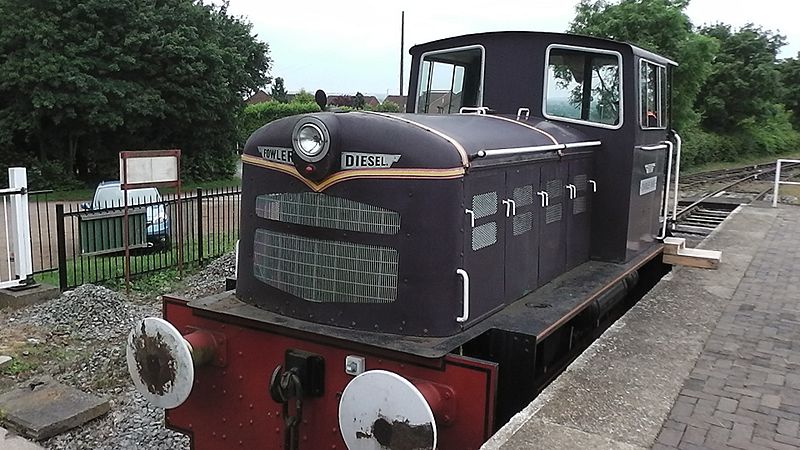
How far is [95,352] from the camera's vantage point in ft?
22.6

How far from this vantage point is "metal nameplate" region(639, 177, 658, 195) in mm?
6053

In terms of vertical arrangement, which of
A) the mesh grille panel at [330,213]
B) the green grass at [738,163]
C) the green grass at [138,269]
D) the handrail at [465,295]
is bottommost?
the green grass at [138,269]

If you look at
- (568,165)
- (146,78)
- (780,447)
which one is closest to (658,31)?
(146,78)

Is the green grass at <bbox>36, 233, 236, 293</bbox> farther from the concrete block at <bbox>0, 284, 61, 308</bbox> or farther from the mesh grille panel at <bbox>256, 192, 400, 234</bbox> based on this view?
the mesh grille panel at <bbox>256, 192, 400, 234</bbox>

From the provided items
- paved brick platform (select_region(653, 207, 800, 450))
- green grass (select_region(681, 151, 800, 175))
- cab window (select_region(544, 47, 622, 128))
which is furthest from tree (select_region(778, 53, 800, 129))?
cab window (select_region(544, 47, 622, 128))

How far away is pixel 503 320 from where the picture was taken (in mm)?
4125

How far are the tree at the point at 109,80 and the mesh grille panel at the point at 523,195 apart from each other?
730 inches

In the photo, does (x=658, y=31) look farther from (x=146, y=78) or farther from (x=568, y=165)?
(x=568, y=165)

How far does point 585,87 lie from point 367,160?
2547mm

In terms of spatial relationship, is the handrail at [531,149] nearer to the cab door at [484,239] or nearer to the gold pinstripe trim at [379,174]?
the cab door at [484,239]

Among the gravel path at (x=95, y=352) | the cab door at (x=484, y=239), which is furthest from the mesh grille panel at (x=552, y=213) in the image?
the gravel path at (x=95, y=352)

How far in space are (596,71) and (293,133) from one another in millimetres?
2803

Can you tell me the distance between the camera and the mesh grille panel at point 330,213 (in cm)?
375

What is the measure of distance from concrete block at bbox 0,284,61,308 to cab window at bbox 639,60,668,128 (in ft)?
22.6
